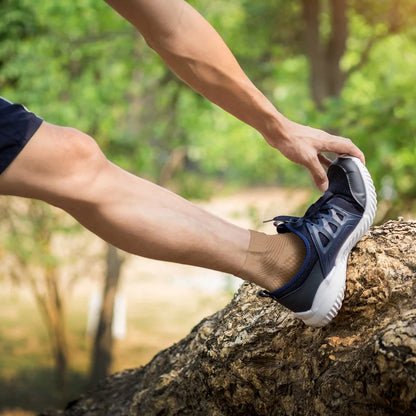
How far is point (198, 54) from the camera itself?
6.38 feet

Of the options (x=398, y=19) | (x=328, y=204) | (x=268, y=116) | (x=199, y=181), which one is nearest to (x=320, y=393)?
(x=328, y=204)

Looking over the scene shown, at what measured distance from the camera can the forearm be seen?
1.85 m

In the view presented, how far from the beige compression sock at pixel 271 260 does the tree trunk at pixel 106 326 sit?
10035 mm

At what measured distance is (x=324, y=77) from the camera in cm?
900

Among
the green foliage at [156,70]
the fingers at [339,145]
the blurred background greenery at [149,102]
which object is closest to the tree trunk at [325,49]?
the blurred background greenery at [149,102]

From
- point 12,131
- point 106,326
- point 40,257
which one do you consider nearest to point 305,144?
point 12,131

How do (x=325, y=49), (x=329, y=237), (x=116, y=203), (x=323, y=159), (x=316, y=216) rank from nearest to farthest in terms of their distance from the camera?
(x=116, y=203)
(x=329, y=237)
(x=316, y=216)
(x=323, y=159)
(x=325, y=49)

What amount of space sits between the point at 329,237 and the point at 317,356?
0.39 m

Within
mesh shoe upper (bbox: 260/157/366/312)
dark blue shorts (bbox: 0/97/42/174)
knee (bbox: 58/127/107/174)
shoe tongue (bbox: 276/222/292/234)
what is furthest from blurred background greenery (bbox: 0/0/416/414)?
dark blue shorts (bbox: 0/97/42/174)

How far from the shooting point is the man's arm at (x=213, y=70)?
186 centimetres

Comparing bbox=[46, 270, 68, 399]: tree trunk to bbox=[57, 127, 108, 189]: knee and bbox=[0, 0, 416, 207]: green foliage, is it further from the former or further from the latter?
bbox=[57, 127, 108, 189]: knee

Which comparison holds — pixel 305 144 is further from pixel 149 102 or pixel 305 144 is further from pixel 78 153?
pixel 149 102

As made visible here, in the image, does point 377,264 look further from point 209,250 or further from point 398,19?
point 398,19

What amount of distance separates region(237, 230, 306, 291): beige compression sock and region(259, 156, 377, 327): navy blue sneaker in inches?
1.5
